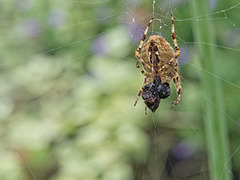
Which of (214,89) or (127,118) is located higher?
(214,89)

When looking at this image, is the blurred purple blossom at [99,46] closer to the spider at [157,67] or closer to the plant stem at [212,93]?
the spider at [157,67]

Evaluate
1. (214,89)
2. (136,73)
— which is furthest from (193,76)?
(214,89)

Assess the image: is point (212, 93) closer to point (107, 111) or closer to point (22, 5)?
point (107, 111)

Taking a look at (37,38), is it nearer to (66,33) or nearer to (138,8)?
(66,33)

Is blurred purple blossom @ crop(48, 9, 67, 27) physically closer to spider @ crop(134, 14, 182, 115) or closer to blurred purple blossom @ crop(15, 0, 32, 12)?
blurred purple blossom @ crop(15, 0, 32, 12)

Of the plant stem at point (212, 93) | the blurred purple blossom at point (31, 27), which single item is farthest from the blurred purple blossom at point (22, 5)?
the plant stem at point (212, 93)

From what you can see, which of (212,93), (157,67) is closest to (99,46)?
(157,67)

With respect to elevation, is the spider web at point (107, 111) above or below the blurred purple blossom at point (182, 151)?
above
